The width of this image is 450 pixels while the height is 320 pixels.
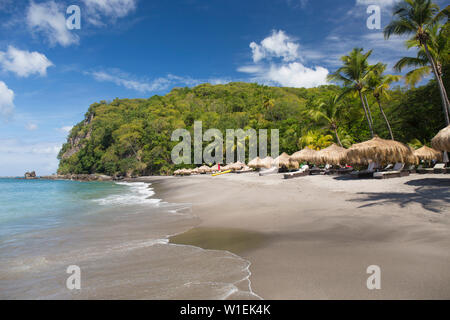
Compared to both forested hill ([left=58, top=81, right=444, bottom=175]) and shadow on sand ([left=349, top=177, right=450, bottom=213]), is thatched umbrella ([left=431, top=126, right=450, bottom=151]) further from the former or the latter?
forested hill ([left=58, top=81, right=444, bottom=175])

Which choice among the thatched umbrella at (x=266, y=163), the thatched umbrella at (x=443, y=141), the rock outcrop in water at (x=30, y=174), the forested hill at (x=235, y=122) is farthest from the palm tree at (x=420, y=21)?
the rock outcrop in water at (x=30, y=174)

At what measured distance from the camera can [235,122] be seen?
174 feet

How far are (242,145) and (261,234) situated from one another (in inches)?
1496

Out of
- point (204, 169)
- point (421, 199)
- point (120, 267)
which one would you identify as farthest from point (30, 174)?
point (421, 199)

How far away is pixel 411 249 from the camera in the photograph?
3.26 m

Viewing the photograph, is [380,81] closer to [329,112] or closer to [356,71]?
[356,71]

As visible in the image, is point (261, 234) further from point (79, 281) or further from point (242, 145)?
point (242, 145)

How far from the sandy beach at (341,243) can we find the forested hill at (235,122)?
16296 millimetres

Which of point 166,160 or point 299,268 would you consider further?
point 166,160

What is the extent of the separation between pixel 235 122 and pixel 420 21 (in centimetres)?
4177

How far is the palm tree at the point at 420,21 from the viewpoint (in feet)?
38.3
